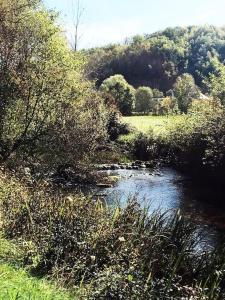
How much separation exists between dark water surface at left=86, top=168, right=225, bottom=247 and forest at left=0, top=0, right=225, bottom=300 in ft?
0.25

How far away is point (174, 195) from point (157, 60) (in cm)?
9858

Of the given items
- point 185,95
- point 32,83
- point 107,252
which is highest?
point 185,95

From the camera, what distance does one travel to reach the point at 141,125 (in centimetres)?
4775

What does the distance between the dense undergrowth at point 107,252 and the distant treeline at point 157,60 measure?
85559 mm

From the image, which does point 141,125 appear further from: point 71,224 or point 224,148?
point 71,224

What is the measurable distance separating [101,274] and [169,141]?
31.3 metres

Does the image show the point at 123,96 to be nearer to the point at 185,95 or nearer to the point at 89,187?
the point at 185,95

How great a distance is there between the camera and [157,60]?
12019cm

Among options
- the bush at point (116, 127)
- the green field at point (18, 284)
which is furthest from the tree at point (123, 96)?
the green field at point (18, 284)

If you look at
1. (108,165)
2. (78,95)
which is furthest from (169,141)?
(78,95)

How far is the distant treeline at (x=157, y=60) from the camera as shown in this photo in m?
111

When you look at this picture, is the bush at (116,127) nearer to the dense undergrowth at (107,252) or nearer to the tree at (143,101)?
the tree at (143,101)

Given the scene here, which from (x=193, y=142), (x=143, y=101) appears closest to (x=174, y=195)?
(x=193, y=142)

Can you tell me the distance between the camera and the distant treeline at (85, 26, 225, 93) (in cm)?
11119
